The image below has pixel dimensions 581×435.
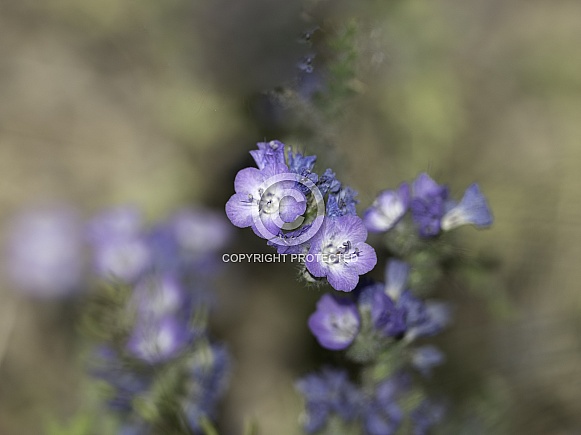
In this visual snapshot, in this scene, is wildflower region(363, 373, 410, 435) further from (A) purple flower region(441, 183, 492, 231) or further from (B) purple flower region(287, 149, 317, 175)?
(B) purple flower region(287, 149, 317, 175)

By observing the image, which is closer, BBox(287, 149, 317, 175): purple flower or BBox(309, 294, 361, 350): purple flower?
BBox(287, 149, 317, 175): purple flower

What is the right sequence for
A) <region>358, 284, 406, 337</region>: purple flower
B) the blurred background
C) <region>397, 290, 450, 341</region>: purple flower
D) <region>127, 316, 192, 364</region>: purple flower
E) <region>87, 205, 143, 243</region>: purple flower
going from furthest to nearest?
the blurred background, <region>87, 205, 143, 243</region>: purple flower, <region>127, 316, 192, 364</region>: purple flower, <region>397, 290, 450, 341</region>: purple flower, <region>358, 284, 406, 337</region>: purple flower

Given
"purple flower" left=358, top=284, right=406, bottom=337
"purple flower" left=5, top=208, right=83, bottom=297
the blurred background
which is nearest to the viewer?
"purple flower" left=358, top=284, right=406, bottom=337

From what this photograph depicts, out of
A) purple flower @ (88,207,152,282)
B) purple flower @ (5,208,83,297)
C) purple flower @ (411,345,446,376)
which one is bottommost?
purple flower @ (411,345,446,376)

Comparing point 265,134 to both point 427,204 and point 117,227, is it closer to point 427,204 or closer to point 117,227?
point 117,227

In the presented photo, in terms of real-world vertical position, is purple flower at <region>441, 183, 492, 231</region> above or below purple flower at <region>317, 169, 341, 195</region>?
above

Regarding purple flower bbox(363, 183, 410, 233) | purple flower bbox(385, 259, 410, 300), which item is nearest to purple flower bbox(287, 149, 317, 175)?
purple flower bbox(363, 183, 410, 233)

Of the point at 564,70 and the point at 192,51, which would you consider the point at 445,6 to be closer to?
the point at 564,70
